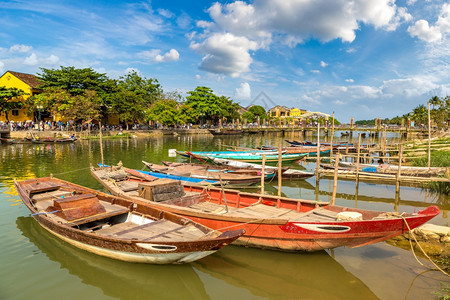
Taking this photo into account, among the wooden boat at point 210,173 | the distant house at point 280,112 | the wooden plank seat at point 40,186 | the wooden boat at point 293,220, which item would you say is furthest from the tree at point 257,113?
the wooden boat at point 293,220

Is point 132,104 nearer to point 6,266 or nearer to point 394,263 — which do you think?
point 6,266

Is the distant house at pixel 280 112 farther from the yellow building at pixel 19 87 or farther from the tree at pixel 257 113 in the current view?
the yellow building at pixel 19 87

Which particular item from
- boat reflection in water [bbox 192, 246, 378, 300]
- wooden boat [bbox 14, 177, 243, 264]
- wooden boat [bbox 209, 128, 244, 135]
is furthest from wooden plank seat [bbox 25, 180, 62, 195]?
wooden boat [bbox 209, 128, 244, 135]

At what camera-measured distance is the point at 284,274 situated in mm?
7746

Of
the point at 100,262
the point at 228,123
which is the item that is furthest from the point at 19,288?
the point at 228,123

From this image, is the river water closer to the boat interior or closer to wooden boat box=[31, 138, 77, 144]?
the boat interior

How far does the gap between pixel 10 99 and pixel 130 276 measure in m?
55.6

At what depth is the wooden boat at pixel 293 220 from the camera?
7285mm

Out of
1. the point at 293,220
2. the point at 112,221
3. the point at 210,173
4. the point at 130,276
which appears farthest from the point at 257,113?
the point at 130,276

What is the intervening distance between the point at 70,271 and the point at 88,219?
4.83 feet

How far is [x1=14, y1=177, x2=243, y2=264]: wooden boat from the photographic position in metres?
6.58

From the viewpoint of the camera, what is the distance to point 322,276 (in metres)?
7.66

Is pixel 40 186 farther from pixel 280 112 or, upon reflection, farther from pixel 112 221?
pixel 280 112

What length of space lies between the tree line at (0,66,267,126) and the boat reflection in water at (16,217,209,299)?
46413mm
